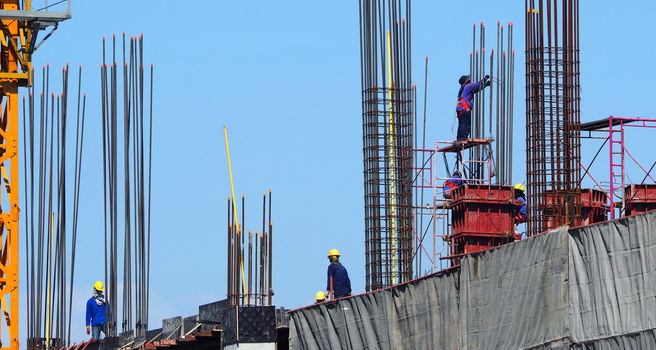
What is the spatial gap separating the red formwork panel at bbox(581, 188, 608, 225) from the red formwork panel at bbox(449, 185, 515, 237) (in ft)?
6.15

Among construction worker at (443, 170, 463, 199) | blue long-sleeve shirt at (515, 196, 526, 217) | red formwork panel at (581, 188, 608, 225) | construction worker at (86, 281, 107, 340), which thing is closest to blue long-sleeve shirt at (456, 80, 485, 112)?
construction worker at (443, 170, 463, 199)

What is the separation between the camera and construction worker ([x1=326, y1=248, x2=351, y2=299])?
32.6 metres

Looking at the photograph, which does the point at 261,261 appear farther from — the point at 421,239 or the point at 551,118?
the point at 551,118

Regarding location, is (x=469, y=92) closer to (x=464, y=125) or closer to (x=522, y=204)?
(x=464, y=125)

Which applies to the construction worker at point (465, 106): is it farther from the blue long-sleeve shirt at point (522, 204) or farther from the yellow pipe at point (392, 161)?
the yellow pipe at point (392, 161)

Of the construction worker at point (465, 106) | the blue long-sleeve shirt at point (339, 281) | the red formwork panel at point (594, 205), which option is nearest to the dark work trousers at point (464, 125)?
the construction worker at point (465, 106)

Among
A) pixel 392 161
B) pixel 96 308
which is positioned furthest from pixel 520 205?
pixel 96 308

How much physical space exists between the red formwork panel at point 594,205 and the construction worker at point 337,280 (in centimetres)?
522

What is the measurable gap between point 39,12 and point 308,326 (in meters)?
8.76

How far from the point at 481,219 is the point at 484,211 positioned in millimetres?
180

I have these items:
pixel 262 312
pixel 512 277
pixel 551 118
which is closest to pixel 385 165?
pixel 262 312

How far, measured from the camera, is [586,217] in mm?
32562

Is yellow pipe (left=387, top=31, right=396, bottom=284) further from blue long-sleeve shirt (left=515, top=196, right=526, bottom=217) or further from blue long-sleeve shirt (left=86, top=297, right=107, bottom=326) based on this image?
blue long-sleeve shirt (left=86, top=297, right=107, bottom=326)

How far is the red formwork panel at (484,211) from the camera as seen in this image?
31047 millimetres
